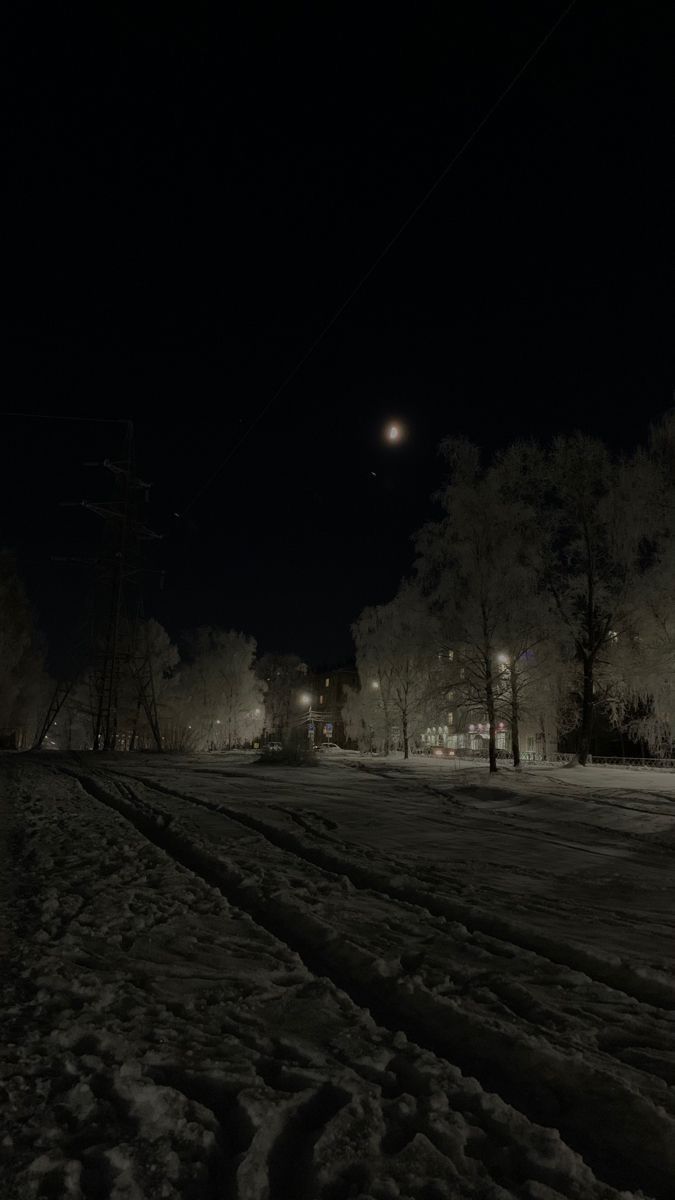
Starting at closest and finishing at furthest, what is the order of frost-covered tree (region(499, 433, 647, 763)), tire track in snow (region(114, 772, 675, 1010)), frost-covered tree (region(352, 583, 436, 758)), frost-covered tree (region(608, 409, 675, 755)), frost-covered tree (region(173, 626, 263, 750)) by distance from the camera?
tire track in snow (region(114, 772, 675, 1010)) < frost-covered tree (region(608, 409, 675, 755)) < frost-covered tree (region(499, 433, 647, 763)) < frost-covered tree (region(352, 583, 436, 758)) < frost-covered tree (region(173, 626, 263, 750))

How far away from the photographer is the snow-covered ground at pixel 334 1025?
2072 millimetres

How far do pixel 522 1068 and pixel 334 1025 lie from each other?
2.84 feet

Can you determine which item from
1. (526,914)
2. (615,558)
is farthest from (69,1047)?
(615,558)

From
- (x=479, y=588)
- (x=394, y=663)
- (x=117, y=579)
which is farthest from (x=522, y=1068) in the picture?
(x=394, y=663)

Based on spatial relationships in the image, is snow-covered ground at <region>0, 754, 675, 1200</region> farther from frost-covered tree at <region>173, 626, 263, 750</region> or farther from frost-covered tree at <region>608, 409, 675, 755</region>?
frost-covered tree at <region>173, 626, 263, 750</region>

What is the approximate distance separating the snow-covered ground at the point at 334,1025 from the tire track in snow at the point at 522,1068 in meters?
0.01

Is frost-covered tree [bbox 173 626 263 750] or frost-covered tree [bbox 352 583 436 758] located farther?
frost-covered tree [bbox 173 626 263 750]

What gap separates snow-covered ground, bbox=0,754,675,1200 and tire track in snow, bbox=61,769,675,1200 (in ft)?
0.03

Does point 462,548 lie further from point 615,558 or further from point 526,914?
point 526,914

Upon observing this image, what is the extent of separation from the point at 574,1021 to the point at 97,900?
3.59m

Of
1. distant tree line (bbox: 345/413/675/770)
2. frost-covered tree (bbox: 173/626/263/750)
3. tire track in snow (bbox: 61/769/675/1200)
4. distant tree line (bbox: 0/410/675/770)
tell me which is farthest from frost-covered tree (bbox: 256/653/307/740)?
tire track in snow (bbox: 61/769/675/1200)

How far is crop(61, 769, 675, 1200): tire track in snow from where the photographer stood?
7.10ft

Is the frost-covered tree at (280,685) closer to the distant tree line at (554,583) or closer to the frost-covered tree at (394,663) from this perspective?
the frost-covered tree at (394,663)

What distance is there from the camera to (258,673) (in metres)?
87.8
